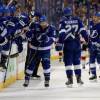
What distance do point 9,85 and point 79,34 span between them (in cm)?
213

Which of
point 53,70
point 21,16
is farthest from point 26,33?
point 53,70

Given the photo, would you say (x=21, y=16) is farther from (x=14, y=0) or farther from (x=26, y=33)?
(x=14, y=0)

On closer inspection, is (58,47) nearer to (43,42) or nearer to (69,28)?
(43,42)

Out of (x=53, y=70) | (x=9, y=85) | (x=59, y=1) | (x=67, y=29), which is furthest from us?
(x=59, y=1)

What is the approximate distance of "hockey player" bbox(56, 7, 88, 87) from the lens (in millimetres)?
11898

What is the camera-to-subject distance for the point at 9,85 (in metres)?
12.8

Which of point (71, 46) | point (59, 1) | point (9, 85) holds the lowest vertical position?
point (9, 85)

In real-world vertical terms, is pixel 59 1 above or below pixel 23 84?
above

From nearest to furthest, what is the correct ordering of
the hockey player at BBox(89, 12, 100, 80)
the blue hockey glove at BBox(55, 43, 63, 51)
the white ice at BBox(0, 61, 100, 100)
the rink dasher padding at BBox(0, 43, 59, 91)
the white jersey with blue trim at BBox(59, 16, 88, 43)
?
the white ice at BBox(0, 61, 100, 100) < the white jersey with blue trim at BBox(59, 16, 88, 43) < the blue hockey glove at BBox(55, 43, 63, 51) < the rink dasher padding at BBox(0, 43, 59, 91) < the hockey player at BBox(89, 12, 100, 80)

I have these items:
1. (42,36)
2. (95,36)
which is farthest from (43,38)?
(95,36)

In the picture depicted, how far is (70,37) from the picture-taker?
11.9 meters

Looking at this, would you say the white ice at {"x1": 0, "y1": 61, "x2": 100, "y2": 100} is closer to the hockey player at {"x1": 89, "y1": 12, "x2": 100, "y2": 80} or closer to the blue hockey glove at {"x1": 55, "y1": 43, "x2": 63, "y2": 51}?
the hockey player at {"x1": 89, "y1": 12, "x2": 100, "y2": 80}

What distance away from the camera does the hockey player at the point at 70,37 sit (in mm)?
11898

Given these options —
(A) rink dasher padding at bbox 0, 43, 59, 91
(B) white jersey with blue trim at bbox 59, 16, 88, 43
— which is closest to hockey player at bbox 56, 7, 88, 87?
(B) white jersey with blue trim at bbox 59, 16, 88, 43
